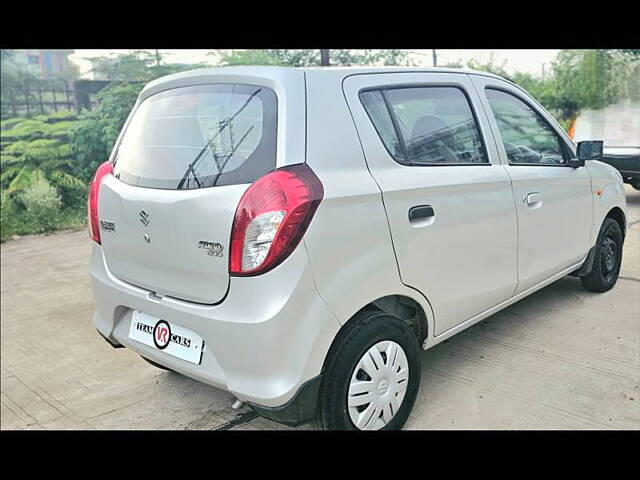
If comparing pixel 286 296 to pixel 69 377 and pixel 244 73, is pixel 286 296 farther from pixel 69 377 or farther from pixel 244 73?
pixel 69 377

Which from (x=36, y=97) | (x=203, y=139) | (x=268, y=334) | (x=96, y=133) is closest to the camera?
(x=268, y=334)

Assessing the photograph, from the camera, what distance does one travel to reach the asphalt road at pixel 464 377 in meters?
2.77

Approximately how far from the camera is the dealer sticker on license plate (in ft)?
7.54

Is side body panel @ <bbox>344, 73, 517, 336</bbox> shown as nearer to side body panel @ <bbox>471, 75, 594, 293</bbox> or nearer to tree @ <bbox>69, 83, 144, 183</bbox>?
side body panel @ <bbox>471, 75, 594, 293</bbox>

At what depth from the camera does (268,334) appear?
2064 mm

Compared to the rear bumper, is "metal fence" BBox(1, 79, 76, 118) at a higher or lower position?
higher

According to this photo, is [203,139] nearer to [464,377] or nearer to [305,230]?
[305,230]

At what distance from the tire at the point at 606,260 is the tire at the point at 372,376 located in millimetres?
2313

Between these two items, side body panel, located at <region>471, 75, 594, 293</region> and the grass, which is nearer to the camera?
side body panel, located at <region>471, 75, 594, 293</region>

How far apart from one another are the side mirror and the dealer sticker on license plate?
9.27 ft

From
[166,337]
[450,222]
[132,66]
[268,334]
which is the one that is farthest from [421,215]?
[132,66]

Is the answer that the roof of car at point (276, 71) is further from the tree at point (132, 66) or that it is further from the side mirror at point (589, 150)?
the tree at point (132, 66)

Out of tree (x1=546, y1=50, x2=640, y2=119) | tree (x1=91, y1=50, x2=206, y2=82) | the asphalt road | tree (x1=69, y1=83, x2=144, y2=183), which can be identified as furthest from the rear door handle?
tree (x1=91, y1=50, x2=206, y2=82)

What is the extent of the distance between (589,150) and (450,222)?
161cm
